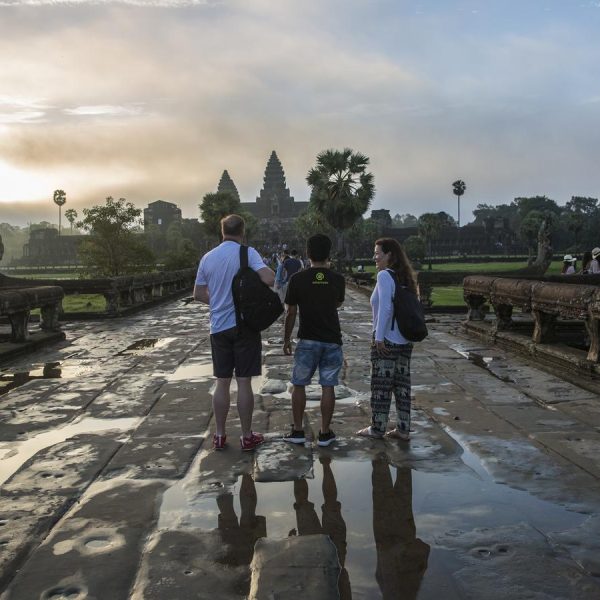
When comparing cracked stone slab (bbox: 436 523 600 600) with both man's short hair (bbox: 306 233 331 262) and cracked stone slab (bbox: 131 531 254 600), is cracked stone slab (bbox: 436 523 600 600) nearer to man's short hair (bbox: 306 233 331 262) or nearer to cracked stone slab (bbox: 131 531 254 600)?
cracked stone slab (bbox: 131 531 254 600)

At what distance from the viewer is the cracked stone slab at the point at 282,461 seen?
13.1 ft

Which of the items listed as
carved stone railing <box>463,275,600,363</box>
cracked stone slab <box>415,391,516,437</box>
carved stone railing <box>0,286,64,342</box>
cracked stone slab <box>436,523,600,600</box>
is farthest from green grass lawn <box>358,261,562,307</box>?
cracked stone slab <box>436,523,600,600</box>

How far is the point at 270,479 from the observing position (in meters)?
3.93

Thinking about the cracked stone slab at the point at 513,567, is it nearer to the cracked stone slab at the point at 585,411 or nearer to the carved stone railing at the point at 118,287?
the cracked stone slab at the point at 585,411

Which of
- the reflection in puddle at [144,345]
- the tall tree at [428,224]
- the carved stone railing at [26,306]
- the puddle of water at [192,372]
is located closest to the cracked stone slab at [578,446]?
the puddle of water at [192,372]

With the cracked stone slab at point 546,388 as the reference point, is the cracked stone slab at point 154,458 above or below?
above

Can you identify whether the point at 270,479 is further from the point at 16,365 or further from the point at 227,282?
the point at 16,365

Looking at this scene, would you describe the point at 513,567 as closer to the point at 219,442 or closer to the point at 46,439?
the point at 219,442

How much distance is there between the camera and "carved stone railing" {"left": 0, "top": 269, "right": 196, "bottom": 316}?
14.4 metres

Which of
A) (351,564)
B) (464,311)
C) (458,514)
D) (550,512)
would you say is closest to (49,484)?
(351,564)

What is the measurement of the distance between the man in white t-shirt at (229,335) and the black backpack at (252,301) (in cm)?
5

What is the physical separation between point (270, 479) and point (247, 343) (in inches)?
40.0

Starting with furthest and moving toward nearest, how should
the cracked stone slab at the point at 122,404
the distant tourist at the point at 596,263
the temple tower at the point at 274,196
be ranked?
the temple tower at the point at 274,196
the distant tourist at the point at 596,263
the cracked stone slab at the point at 122,404

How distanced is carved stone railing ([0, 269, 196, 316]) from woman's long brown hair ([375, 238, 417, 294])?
27.2 ft
